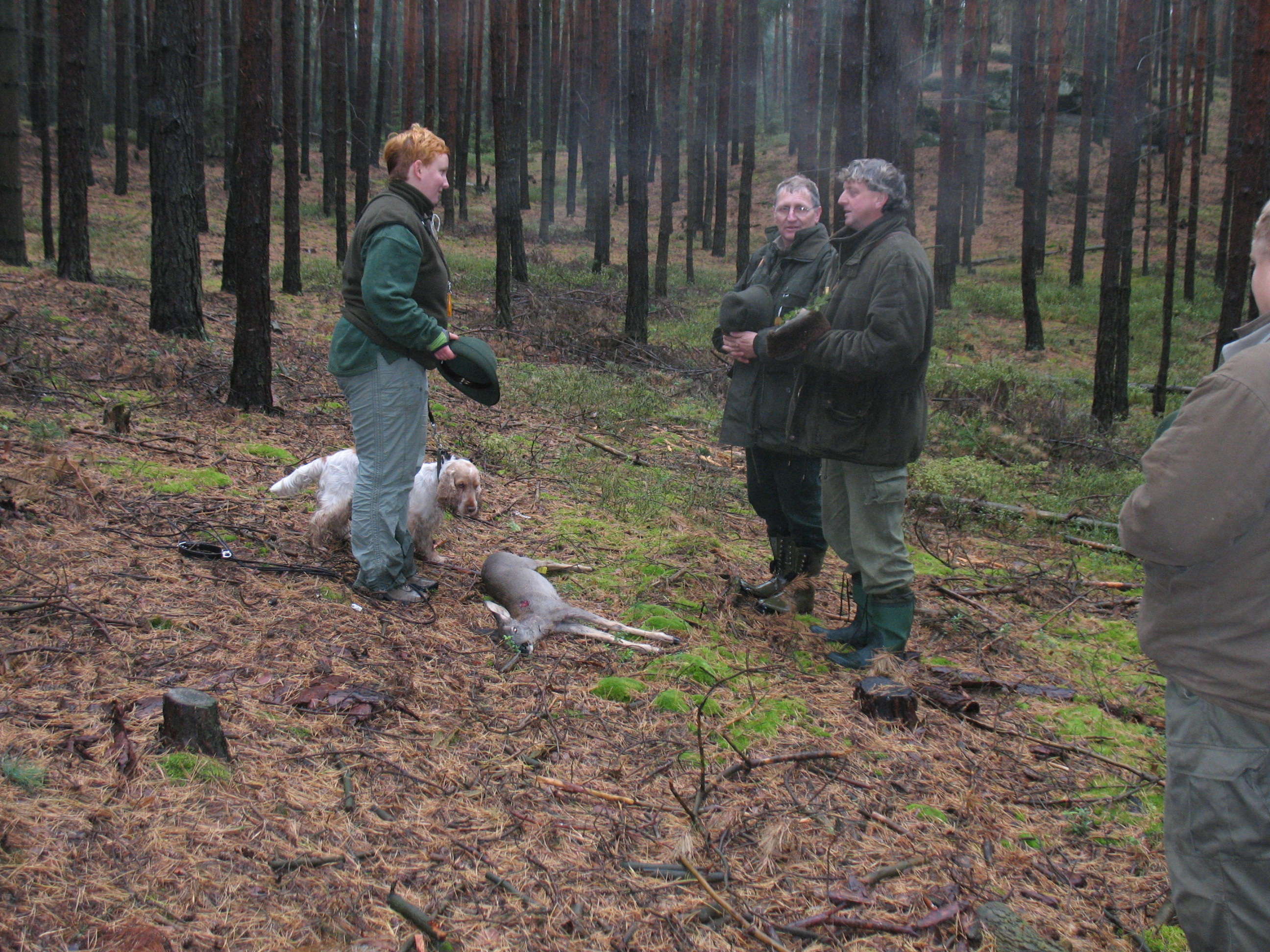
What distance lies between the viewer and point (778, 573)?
5.38 meters

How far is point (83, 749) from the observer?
2889 mm

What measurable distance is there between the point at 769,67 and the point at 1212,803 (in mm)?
73645

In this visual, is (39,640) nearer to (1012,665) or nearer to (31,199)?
(1012,665)

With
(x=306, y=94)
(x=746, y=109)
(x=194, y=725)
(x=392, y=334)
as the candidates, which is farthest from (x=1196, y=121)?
(x=306, y=94)

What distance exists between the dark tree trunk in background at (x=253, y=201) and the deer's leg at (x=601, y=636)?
4.29 m

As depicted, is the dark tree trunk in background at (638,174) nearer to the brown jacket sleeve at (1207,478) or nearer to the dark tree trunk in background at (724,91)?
the dark tree trunk in background at (724,91)

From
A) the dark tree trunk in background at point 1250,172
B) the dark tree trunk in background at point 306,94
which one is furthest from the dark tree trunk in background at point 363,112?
the dark tree trunk in background at point 1250,172

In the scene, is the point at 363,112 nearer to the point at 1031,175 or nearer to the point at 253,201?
the point at 1031,175

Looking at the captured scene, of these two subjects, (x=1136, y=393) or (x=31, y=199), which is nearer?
(x=1136, y=393)

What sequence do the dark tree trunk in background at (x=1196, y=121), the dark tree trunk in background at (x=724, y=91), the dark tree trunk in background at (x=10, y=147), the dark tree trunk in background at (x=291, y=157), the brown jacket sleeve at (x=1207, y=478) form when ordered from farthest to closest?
the dark tree trunk in background at (x=724, y=91) < the dark tree trunk in background at (x=1196, y=121) < the dark tree trunk in background at (x=291, y=157) < the dark tree trunk in background at (x=10, y=147) < the brown jacket sleeve at (x=1207, y=478)

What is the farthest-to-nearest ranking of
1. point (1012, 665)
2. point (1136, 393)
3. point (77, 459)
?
point (1136, 393) → point (77, 459) → point (1012, 665)

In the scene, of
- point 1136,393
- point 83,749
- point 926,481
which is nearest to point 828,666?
point 83,749

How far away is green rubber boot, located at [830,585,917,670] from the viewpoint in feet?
14.8

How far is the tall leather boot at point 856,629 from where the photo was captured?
470 centimetres
